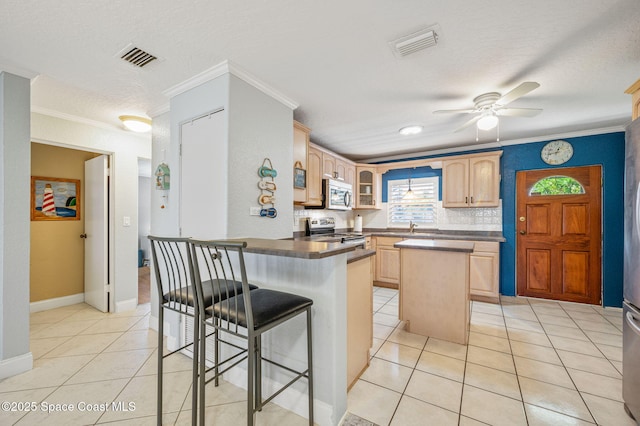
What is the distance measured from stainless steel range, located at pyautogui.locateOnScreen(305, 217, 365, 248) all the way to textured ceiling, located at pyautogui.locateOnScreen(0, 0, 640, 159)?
1816 millimetres

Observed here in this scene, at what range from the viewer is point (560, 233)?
12.9 ft

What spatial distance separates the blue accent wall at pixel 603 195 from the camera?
142 inches

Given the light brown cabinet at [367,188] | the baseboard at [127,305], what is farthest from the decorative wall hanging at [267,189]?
the light brown cabinet at [367,188]

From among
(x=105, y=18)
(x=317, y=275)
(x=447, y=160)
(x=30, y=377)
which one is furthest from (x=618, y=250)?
(x=30, y=377)

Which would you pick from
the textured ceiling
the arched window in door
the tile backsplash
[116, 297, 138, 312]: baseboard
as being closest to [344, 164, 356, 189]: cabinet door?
the tile backsplash

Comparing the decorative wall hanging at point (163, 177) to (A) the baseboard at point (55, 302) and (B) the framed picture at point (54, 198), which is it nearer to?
(B) the framed picture at point (54, 198)

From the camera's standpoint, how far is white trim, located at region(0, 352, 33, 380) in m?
2.08

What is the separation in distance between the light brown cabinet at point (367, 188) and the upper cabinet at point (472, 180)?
1270 millimetres

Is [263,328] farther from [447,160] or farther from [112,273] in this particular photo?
[447,160]

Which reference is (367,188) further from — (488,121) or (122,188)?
(122,188)

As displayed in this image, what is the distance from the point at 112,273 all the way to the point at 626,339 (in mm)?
5010

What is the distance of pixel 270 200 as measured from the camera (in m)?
2.50

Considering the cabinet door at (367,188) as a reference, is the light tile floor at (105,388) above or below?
below

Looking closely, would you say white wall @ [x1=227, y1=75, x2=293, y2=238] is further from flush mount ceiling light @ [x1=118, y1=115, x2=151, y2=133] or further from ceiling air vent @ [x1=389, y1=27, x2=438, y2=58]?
flush mount ceiling light @ [x1=118, y1=115, x2=151, y2=133]
